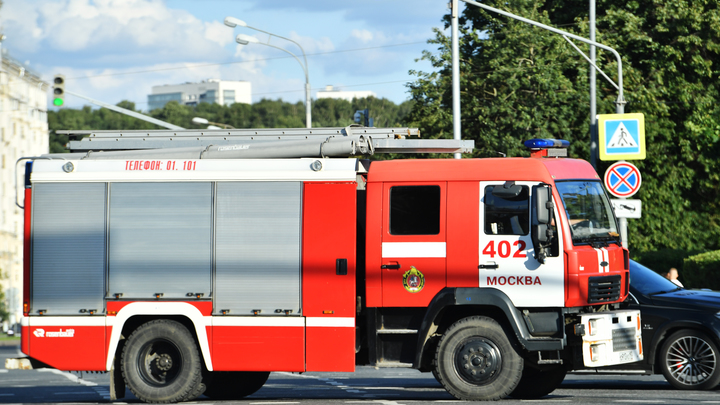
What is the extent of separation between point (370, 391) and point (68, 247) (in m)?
4.49

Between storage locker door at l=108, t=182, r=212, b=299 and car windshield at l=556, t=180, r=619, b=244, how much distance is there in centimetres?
400

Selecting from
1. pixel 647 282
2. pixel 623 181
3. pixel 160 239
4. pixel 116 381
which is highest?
pixel 623 181

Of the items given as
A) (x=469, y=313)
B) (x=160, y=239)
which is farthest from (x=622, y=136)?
(x=160, y=239)

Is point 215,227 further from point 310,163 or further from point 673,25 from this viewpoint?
point 673,25

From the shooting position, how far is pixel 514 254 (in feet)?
32.8

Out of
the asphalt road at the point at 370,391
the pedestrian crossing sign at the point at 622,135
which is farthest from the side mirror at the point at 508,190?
the pedestrian crossing sign at the point at 622,135

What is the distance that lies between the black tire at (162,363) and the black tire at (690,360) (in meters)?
5.82

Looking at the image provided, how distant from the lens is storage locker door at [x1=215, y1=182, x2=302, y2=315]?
10.3 metres

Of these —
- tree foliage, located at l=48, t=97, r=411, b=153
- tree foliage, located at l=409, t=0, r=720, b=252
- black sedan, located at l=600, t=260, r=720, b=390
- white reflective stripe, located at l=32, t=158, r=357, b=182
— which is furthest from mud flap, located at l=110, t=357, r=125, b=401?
tree foliage, located at l=48, t=97, r=411, b=153

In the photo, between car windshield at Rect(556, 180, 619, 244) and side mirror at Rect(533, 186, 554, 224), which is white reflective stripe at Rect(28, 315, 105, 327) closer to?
side mirror at Rect(533, 186, 554, 224)

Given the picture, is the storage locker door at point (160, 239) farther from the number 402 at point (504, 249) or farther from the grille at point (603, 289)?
the grille at point (603, 289)

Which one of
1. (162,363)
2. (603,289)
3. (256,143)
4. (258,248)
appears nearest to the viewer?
(603,289)

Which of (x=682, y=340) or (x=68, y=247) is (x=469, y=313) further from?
(x=68, y=247)

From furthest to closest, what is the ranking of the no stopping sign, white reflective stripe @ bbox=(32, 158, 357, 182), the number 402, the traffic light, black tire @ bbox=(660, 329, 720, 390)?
1. the traffic light
2. the no stopping sign
3. black tire @ bbox=(660, 329, 720, 390)
4. white reflective stripe @ bbox=(32, 158, 357, 182)
5. the number 402
